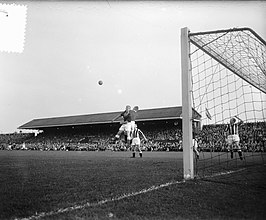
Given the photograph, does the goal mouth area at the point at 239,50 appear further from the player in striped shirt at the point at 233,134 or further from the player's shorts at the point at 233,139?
the player's shorts at the point at 233,139

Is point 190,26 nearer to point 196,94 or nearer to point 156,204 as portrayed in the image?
point 196,94

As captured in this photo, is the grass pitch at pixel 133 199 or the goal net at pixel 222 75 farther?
the goal net at pixel 222 75

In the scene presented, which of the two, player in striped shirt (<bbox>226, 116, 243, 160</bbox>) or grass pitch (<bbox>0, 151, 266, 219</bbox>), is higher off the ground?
player in striped shirt (<bbox>226, 116, 243, 160</bbox>)

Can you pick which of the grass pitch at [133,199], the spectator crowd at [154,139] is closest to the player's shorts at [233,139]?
the spectator crowd at [154,139]

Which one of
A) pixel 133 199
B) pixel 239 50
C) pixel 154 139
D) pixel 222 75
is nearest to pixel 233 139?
pixel 222 75

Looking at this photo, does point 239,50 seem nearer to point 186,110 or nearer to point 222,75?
point 222,75

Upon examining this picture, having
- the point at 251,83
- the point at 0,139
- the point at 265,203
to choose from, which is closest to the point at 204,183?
the point at 265,203

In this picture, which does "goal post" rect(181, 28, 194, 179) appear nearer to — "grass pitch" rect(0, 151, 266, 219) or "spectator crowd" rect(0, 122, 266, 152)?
"grass pitch" rect(0, 151, 266, 219)

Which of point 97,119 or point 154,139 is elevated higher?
point 97,119

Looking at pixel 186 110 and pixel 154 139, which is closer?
pixel 186 110

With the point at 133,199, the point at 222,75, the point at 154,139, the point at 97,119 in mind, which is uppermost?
the point at 97,119

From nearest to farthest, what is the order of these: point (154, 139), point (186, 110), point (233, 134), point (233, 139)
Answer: point (186, 110), point (233, 139), point (233, 134), point (154, 139)

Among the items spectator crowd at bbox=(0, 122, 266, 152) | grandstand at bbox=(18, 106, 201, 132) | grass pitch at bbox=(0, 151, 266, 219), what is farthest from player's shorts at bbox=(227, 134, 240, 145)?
grandstand at bbox=(18, 106, 201, 132)

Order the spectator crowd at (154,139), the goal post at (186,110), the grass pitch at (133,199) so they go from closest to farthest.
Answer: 1. the grass pitch at (133,199)
2. the goal post at (186,110)
3. the spectator crowd at (154,139)
